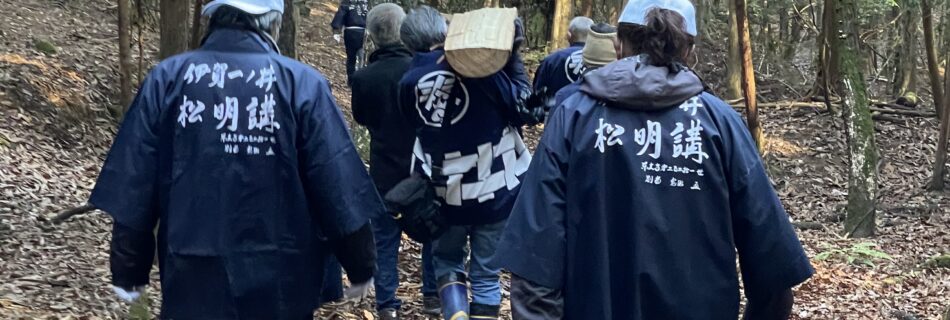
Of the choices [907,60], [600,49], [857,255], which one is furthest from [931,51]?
[600,49]

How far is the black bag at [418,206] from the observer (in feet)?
18.1

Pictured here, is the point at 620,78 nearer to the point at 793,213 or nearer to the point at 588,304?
the point at 588,304

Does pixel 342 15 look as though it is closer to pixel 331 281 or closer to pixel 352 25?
pixel 352 25

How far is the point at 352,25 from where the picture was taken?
49.3ft

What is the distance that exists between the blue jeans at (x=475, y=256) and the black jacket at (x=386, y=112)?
751mm

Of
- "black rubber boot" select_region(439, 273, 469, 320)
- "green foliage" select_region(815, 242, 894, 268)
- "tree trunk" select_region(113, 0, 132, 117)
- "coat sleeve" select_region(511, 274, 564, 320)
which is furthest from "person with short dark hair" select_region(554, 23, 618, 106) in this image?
"green foliage" select_region(815, 242, 894, 268)

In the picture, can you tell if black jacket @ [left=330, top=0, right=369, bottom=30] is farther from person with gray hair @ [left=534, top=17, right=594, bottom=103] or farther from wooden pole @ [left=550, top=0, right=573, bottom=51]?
person with gray hair @ [left=534, top=17, right=594, bottom=103]

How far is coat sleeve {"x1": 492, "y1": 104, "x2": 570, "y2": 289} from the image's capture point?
305 centimetres

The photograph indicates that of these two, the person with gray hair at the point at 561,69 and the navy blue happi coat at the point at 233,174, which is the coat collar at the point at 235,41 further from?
the person with gray hair at the point at 561,69

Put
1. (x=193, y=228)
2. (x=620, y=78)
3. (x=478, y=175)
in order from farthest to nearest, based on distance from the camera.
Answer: (x=478, y=175), (x=193, y=228), (x=620, y=78)

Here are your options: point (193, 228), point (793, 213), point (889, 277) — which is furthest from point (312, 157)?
point (793, 213)

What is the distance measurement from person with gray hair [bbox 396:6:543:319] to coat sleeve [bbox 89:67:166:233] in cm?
190

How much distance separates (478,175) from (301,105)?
1.92 meters

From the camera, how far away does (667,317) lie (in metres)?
3.18
